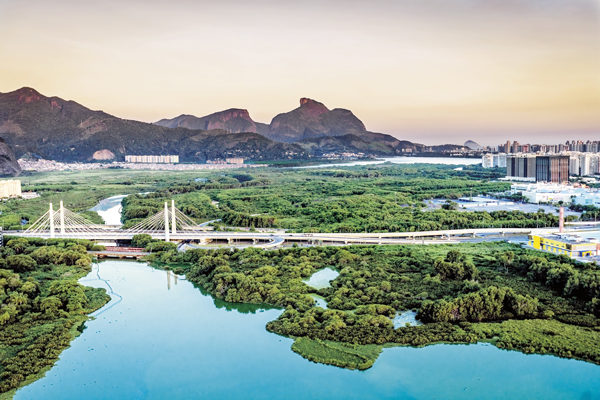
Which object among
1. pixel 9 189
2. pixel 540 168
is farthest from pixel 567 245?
pixel 9 189

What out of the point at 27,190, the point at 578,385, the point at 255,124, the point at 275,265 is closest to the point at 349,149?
the point at 255,124

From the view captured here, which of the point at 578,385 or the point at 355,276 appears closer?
the point at 578,385

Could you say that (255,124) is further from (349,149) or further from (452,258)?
(452,258)

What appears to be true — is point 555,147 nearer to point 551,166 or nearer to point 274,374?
point 551,166

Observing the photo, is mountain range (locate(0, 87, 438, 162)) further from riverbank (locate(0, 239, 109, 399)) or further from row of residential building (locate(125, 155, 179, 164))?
riverbank (locate(0, 239, 109, 399))

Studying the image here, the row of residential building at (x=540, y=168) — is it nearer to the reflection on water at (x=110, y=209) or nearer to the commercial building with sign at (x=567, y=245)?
the commercial building with sign at (x=567, y=245)

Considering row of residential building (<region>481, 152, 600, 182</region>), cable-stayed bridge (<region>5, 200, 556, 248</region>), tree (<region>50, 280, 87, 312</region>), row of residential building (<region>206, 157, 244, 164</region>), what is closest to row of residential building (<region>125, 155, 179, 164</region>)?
row of residential building (<region>206, 157, 244, 164</region>)
